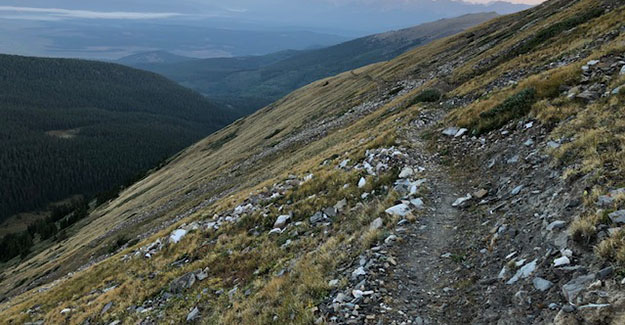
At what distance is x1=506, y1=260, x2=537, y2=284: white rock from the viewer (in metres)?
7.33

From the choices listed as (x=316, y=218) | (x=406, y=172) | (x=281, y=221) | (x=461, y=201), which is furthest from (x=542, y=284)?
(x=281, y=221)

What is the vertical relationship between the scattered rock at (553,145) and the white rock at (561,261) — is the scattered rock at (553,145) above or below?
above

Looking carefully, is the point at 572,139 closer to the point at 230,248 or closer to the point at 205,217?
the point at 230,248

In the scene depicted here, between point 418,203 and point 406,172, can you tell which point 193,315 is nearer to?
point 418,203

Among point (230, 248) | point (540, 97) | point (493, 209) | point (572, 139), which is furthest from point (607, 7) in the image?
point (230, 248)

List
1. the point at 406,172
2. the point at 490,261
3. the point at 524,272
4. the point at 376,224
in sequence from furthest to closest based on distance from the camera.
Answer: the point at 406,172, the point at 376,224, the point at 490,261, the point at 524,272

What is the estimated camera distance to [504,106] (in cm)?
1703

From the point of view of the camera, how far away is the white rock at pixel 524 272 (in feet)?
24.1

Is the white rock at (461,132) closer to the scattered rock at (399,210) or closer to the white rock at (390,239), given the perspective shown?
the scattered rock at (399,210)

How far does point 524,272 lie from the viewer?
7.42m

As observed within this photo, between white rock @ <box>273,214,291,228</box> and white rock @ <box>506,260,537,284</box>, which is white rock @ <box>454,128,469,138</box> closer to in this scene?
white rock @ <box>273,214,291,228</box>

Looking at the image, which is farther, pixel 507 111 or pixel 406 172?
pixel 507 111

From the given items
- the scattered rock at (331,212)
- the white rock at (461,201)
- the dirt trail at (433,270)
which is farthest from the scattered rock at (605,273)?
the scattered rock at (331,212)

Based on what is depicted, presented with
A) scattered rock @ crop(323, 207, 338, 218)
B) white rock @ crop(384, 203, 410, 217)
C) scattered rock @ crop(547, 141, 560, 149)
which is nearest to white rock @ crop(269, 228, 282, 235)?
scattered rock @ crop(323, 207, 338, 218)
